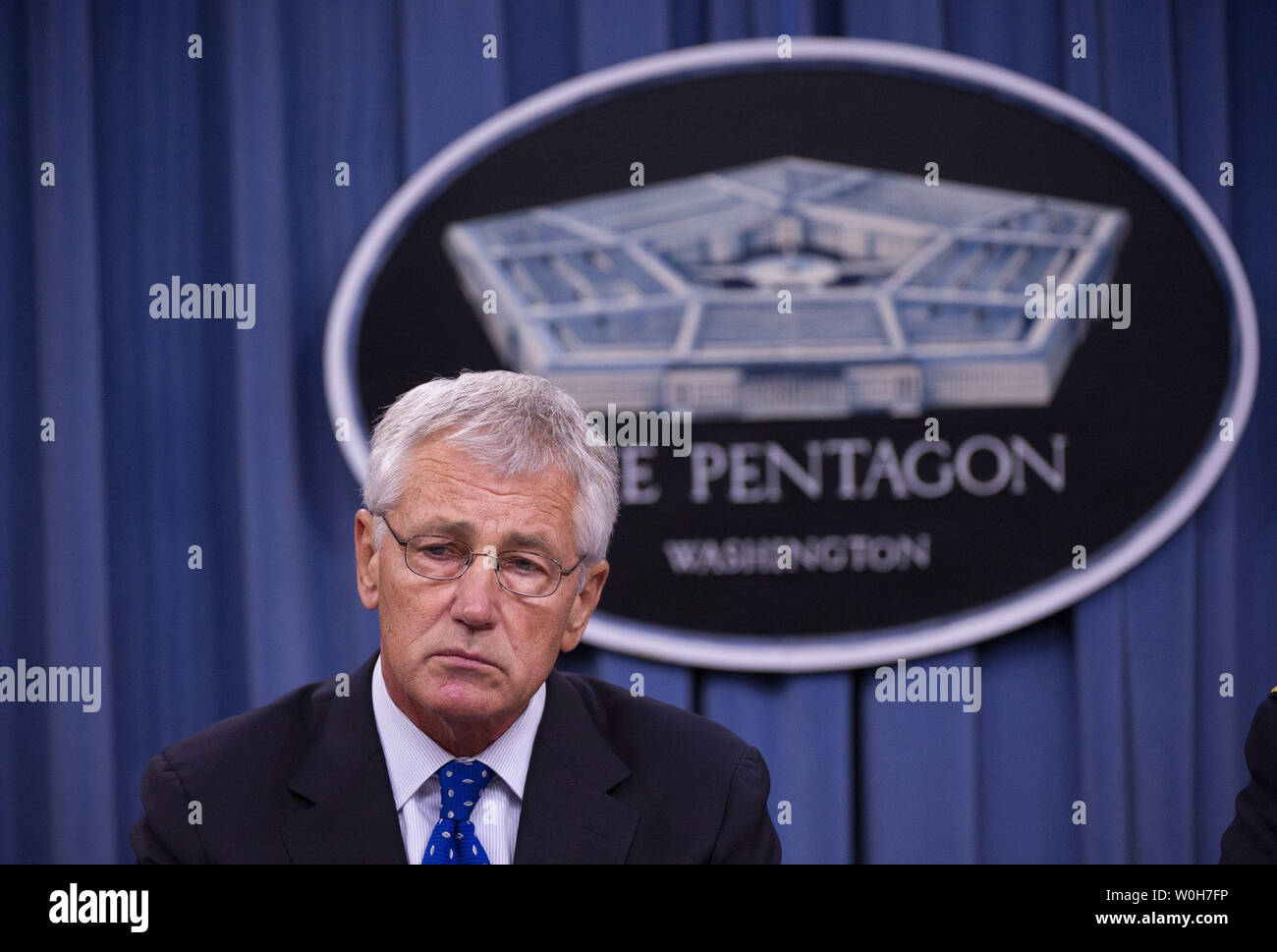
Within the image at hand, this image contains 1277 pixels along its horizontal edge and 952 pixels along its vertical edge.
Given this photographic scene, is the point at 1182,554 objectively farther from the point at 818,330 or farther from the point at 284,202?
the point at 284,202

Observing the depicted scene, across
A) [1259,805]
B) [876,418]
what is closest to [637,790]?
[1259,805]

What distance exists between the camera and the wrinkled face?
1.27 meters

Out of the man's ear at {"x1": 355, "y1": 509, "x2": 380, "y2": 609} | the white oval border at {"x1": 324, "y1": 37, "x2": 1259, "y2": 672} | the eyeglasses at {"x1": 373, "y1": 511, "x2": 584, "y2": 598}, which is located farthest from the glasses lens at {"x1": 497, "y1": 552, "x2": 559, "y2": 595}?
the white oval border at {"x1": 324, "y1": 37, "x2": 1259, "y2": 672}

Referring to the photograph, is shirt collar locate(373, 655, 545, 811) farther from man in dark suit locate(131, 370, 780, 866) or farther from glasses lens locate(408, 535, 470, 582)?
glasses lens locate(408, 535, 470, 582)

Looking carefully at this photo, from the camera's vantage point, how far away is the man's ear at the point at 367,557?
1367mm

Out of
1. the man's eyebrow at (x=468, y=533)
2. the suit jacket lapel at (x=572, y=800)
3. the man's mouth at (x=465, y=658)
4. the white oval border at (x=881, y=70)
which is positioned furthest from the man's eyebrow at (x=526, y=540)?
the white oval border at (x=881, y=70)

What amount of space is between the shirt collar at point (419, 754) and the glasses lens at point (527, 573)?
0.20 metres

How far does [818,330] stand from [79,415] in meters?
1.51

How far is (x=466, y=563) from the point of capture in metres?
1.30

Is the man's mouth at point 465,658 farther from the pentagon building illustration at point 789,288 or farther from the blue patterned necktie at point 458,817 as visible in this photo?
the pentagon building illustration at point 789,288

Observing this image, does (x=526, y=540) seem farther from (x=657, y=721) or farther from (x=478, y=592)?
(x=657, y=721)

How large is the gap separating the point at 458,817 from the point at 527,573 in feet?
1.04

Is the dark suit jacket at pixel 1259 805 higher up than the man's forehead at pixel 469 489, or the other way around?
the man's forehead at pixel 469 489

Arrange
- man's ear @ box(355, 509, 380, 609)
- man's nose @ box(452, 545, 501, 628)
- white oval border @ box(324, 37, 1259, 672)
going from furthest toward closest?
white oval border @ box(324, 37, 1259, 672) < man's ear @ box(355, 509, 380, 609) < man's nose @ box(452, 545, 501, 628)
